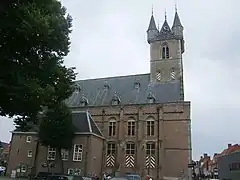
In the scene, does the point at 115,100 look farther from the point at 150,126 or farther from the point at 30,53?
the point at 30,53

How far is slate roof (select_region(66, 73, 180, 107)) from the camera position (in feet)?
156

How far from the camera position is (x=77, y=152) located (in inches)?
1678

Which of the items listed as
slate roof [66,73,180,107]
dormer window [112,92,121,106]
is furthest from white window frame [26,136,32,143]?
dormer window [112,92,121,106]

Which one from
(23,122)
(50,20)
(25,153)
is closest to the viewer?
(50,20)

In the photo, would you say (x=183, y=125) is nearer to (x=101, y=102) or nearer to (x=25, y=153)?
(x=101, y=102)

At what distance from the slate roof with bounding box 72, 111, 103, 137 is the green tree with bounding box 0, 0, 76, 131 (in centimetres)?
2516

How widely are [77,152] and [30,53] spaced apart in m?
28.8

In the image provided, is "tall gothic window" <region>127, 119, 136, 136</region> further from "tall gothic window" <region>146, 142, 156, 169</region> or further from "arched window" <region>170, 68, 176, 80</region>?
"arched window" <region>170, 68, 176, 80</region>

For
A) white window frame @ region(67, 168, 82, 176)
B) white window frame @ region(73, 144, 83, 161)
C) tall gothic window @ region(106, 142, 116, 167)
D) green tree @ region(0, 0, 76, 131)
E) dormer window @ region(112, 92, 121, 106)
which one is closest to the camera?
green tree @ region(0, 0, 76, 131)

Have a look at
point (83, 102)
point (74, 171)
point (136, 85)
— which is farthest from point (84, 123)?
point (136, 85)

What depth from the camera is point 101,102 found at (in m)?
50.3

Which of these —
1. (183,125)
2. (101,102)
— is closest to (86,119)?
(101,102)

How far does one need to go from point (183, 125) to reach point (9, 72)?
107ft

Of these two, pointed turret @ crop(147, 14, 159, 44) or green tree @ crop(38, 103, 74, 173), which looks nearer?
green tree @ crop(38, 103, 74, 173)
